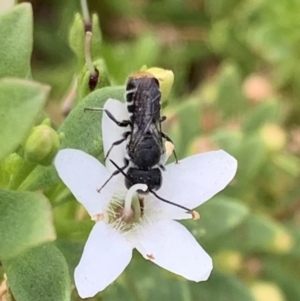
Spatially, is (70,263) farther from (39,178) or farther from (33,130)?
(33,130)

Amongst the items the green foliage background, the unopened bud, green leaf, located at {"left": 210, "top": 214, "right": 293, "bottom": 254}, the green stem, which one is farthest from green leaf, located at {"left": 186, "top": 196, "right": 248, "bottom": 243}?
the green stem

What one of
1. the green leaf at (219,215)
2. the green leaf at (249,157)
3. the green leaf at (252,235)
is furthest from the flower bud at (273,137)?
the green leaf at (219,215)

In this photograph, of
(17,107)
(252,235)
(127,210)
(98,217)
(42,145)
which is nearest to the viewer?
(17,107)

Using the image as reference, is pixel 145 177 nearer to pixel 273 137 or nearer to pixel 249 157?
pixel 249 157

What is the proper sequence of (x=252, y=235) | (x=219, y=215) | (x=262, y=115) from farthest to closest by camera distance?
(x=262, y=115) → (x=252, y=235) → (x=219, y=215)

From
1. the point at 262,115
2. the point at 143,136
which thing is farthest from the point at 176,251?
the point at 262,115

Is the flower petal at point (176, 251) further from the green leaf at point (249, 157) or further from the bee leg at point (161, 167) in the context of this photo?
the green leaf at point (249, 157)

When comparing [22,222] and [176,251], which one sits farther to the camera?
[176,251]

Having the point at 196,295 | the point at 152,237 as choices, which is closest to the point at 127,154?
the point at 152,237
